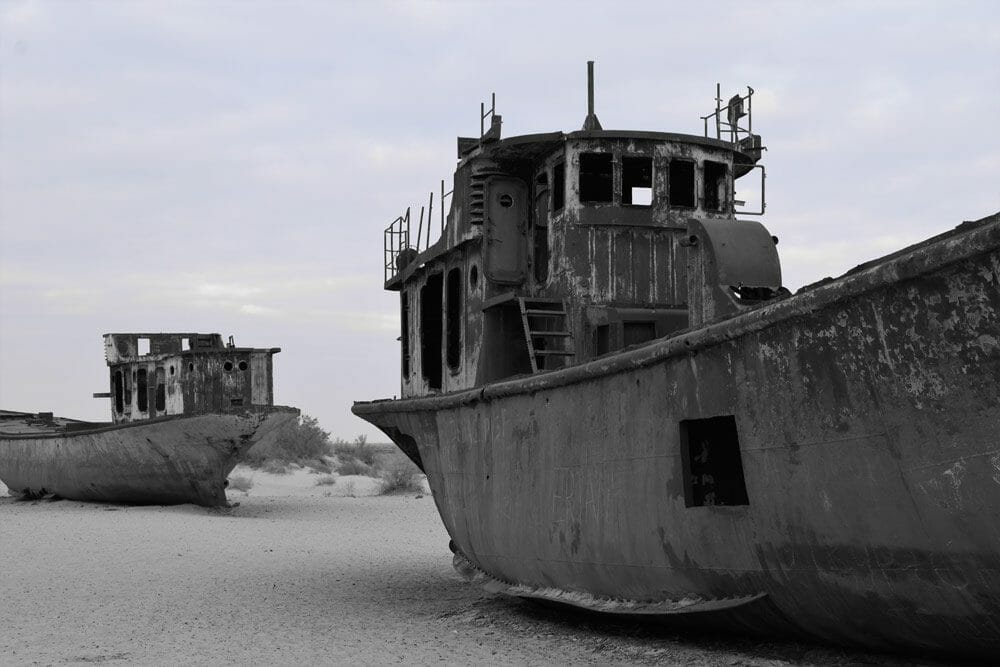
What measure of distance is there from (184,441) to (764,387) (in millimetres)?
15702

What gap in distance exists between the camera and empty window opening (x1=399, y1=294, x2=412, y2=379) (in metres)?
12.6

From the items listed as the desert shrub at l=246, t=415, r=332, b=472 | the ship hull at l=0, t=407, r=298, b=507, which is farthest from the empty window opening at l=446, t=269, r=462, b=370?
the desert shrub at l=246, t=415, r=332, b=472

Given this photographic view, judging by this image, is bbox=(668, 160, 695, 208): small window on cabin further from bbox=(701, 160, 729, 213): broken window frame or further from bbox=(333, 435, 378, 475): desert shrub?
bbox=(333, 435, 378, 475): desert shrub

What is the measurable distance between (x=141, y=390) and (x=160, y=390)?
1361 millimetres

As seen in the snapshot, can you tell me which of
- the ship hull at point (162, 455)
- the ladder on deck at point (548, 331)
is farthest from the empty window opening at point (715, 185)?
the ship hull at point (162, 455)

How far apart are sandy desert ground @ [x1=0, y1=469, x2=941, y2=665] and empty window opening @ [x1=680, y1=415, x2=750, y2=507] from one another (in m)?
0.86

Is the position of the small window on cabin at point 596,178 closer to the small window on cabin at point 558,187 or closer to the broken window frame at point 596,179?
the broken window frame at point 596,179

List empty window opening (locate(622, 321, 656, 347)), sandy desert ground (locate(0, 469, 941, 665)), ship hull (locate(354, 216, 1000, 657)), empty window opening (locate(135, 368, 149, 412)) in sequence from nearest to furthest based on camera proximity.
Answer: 1. ship hull (locate(354, 216, 1000, 657))
2. sandy desert ground (locate(0, 469, 941, 665))
3. empty window opening (locate(622, 321, 656, 347))
4. empty window opening (locate(135, 368, 149, 412))

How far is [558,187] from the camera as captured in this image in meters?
9.00

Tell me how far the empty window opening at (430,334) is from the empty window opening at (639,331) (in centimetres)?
357

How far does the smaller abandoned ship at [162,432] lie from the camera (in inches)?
780

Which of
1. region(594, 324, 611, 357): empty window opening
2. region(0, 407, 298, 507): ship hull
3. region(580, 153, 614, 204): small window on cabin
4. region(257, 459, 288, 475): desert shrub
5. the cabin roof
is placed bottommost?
region(257, 459, 288, 475): desert shrub

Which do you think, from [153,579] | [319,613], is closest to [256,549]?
[153,579]

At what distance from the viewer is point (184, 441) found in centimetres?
1966
